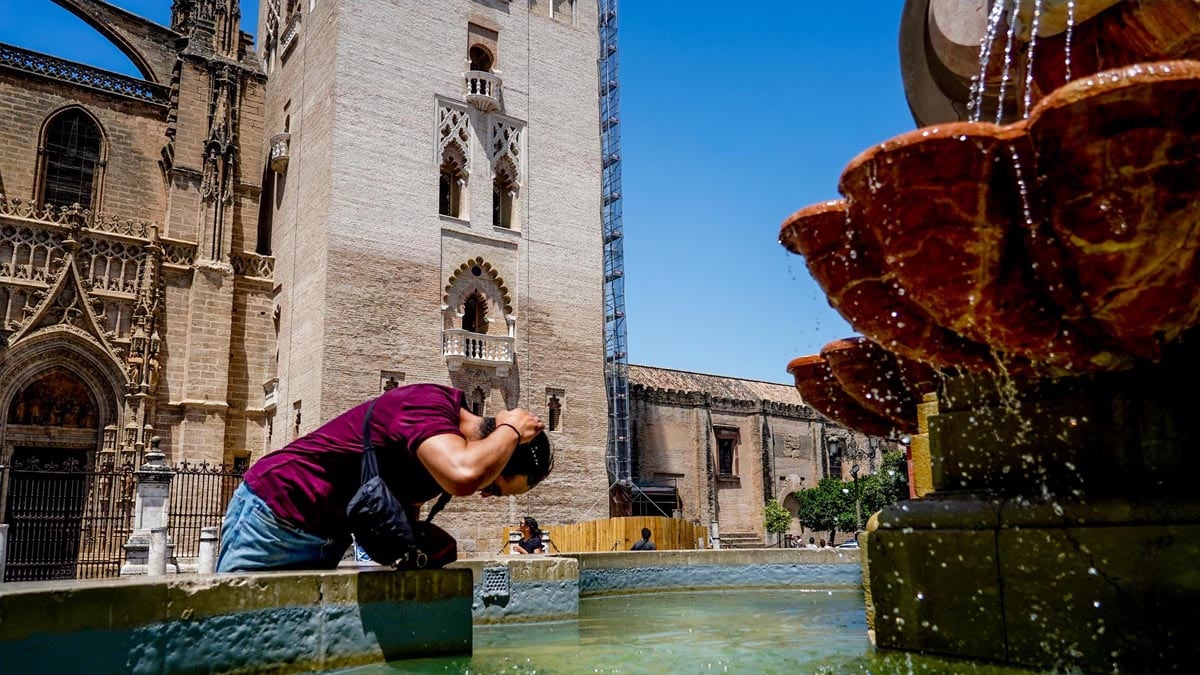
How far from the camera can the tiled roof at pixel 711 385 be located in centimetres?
3244

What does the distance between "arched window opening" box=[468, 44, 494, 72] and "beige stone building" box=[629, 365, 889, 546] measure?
11117mm

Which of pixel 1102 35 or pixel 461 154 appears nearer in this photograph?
pixel 1102 35

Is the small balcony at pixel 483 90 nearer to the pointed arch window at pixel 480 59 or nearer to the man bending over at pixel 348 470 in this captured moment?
the pointed arch window at pixel 480 59

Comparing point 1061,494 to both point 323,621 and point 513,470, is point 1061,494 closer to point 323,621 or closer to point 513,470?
point 513,470

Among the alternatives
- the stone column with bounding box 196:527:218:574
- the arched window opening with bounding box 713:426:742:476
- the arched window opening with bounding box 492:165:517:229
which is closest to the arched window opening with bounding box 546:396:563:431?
the arched window opening with bounding box 492:165:517:229

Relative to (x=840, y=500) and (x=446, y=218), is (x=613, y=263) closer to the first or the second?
(x=446, y=218)

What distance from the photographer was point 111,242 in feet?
68.6

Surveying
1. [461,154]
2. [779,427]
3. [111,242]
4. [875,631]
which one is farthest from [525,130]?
[875,631]

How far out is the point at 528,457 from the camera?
359 centimetres

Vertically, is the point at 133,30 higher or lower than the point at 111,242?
higher

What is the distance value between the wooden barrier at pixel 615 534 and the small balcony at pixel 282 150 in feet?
36.1

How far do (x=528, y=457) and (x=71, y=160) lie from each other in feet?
75.7

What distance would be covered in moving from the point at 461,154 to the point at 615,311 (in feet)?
22.1

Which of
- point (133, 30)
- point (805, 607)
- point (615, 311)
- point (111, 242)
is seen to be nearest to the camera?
point (805, 607)
